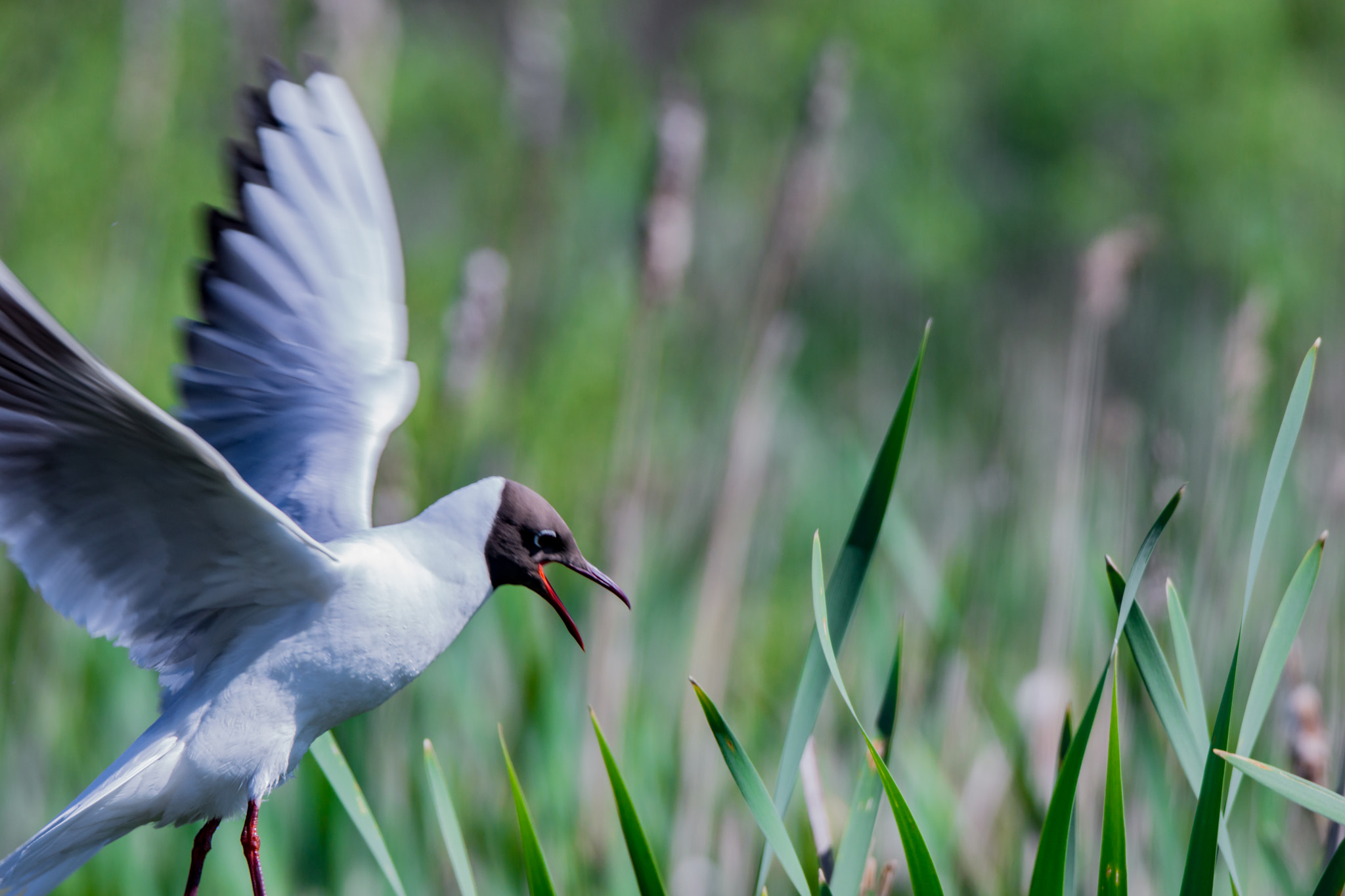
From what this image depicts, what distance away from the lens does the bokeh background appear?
1305mm

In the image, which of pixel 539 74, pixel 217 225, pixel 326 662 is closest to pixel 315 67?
pixel 217 225

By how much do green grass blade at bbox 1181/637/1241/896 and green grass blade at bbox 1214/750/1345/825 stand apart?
0.01m

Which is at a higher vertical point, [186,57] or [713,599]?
[186,57]

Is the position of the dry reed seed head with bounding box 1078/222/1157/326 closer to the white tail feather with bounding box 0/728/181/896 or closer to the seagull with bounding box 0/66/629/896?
the seagull with bounding box 0/66/629/896

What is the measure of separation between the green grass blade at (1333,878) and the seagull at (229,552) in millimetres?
520

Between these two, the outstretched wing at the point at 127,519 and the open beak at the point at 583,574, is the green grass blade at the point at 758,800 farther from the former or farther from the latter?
the outstretched wing at the point at 127,519

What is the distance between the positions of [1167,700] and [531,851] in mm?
421

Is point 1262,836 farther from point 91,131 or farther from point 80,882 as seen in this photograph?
point 91,131

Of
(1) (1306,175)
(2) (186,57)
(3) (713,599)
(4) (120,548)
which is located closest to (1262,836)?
(3) (713,599)

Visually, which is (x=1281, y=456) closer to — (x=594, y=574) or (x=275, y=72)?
(x=594, y=574)

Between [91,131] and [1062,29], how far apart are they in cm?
421

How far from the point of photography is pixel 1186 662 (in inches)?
27.8

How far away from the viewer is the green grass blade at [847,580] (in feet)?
2.33

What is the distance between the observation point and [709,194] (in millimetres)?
5570
